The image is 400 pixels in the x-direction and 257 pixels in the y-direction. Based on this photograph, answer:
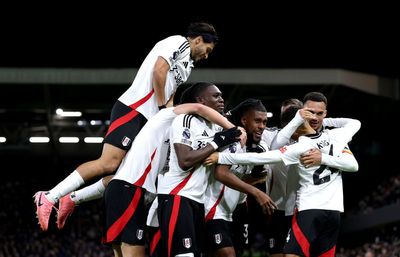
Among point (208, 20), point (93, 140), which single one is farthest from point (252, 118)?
point (208, 20)

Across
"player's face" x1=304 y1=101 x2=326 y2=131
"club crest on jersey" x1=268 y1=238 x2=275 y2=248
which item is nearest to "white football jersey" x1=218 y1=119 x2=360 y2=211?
"player's face" x1=304 y1=101 x2=326 y2=131

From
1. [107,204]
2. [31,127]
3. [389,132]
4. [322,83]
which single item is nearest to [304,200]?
[107,204]

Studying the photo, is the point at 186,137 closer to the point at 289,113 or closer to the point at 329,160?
the point at 329,160

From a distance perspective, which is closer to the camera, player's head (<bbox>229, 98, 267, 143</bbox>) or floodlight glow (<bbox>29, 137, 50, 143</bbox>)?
player's head (<bbox>229, 98, 267, 143</bbox>)

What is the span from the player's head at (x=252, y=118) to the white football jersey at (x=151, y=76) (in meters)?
0.69

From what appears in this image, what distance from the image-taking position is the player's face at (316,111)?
7.68 metres

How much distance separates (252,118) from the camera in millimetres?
7707

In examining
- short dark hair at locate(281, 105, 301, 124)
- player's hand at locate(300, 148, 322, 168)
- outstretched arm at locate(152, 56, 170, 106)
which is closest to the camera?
player's hand at locate(300, 148, 322, 168)

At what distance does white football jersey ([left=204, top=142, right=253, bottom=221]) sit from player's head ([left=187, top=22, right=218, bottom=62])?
109 centimetres

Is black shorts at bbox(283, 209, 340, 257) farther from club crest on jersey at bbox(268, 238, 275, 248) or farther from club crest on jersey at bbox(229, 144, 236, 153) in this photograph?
club crest on jersey at bbox(229, 144, 236, 153)

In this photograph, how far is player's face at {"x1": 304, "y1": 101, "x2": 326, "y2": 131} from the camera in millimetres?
7680

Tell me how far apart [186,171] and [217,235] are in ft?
2.77

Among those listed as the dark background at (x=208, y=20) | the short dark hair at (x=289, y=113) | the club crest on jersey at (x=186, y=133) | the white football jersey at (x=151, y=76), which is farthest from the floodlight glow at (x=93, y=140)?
the club crest on jersey at (x=186, y=133)

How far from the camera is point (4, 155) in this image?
25.4 meters
